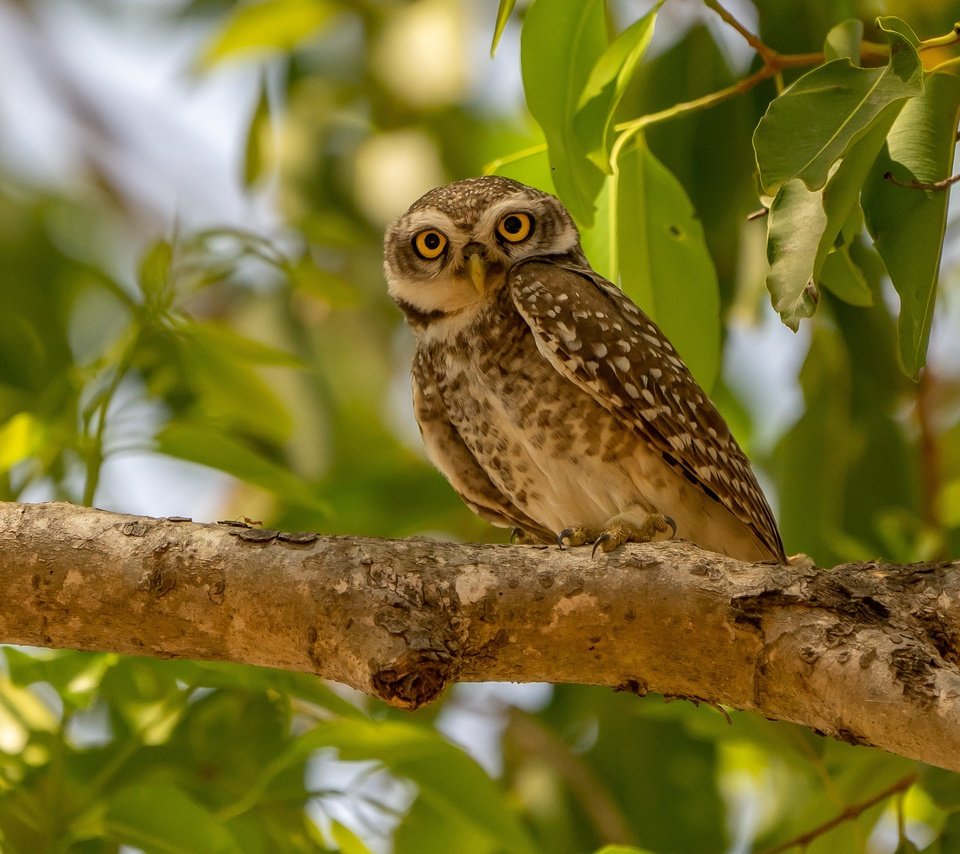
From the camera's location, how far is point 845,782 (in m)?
3.18

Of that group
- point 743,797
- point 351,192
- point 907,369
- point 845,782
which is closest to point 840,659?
point 907,369

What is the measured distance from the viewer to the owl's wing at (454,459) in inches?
150

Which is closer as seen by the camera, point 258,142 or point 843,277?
point 843,277

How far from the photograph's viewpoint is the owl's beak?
3803mm

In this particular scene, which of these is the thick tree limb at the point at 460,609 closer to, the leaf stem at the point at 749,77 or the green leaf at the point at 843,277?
the green leaf at the point at 843,277

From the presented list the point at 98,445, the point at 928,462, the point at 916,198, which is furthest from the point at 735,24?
the point at 928,462

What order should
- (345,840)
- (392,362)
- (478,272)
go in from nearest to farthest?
1. (345,840)
2. (478,272)
3. (392,362)

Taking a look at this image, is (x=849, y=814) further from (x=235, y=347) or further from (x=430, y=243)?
(x=430, y=243)

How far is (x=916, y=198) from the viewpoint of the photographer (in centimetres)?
221

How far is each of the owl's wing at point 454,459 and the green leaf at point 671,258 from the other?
0.95 meters

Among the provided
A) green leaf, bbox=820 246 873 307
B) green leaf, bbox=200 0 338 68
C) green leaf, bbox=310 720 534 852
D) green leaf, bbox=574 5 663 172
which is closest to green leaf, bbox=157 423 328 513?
green leaf, bbox=310 720 534 852

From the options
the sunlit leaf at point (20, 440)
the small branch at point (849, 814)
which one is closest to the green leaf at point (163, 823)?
the sunlit leaf at point (20, 440)

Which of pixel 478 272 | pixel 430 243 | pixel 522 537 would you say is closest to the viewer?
pixel 478 272

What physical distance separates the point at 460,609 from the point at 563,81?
3.46 feet
